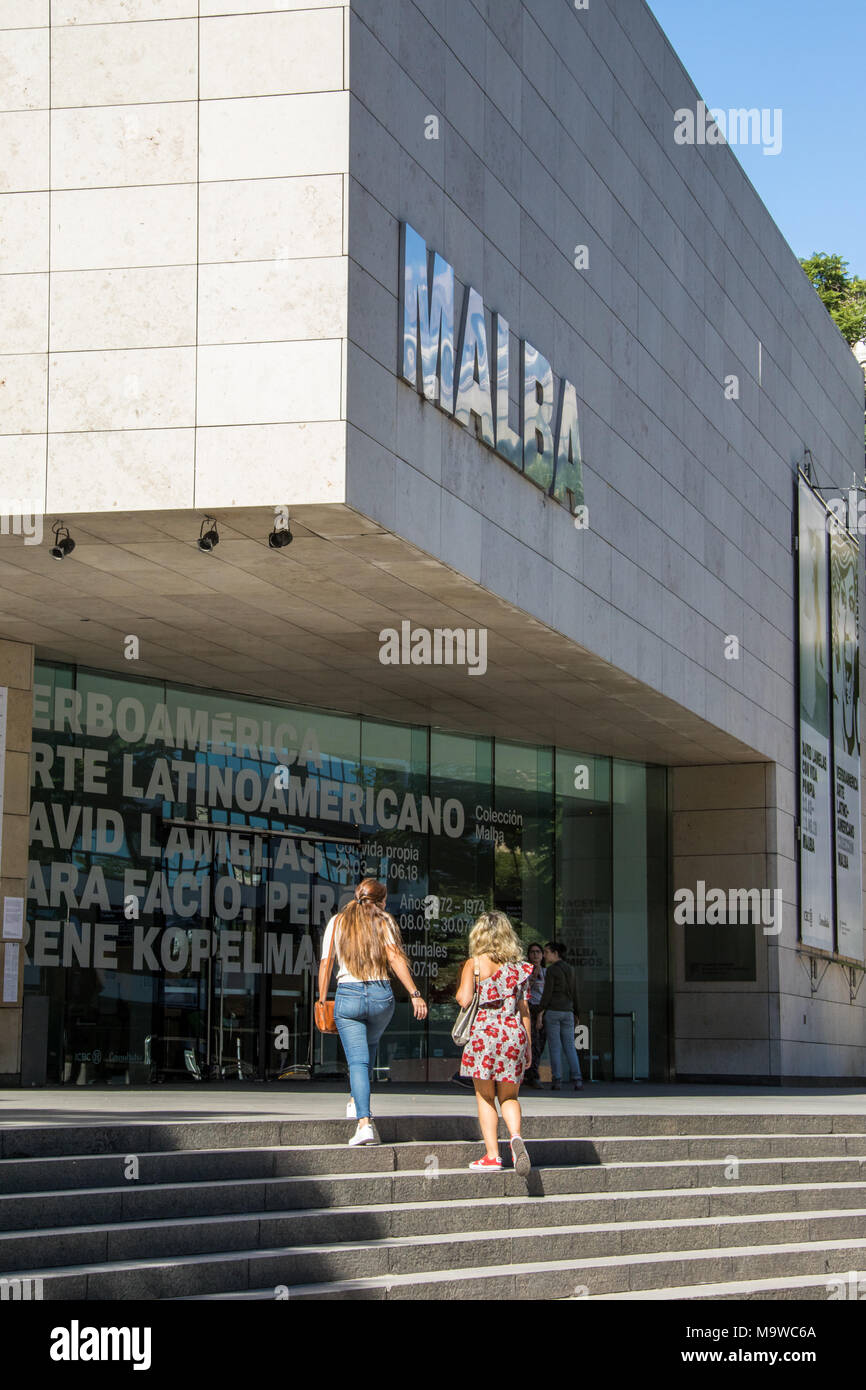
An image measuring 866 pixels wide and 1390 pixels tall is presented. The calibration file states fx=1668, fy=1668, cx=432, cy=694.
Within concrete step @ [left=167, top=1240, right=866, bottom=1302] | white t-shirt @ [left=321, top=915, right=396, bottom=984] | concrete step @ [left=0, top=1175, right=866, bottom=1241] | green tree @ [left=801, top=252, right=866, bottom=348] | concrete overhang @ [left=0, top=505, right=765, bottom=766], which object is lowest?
concrete step @ [left=167, top=1240, right=866, bottom=1302]

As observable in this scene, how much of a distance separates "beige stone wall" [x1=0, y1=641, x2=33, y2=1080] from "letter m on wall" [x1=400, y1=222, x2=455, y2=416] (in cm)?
538

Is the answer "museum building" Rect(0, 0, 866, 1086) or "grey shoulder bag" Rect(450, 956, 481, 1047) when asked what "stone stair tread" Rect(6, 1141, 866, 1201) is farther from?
"museum building" Rect(0, 0, 866, 1086)

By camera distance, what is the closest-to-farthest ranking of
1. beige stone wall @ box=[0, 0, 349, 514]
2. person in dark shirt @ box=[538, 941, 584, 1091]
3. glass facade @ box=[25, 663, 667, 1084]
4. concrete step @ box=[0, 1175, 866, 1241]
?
concrete step @ box=[0, 1175, 866, 1241], beige stone wall @ box=[0, 0, 349, 514], glass facade @ box=[25, 663, 667, 1084], person in dark shirt @ box=[538, 941, 584, 1091]

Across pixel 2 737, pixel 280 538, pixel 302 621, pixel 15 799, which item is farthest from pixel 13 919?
pixel 280 538

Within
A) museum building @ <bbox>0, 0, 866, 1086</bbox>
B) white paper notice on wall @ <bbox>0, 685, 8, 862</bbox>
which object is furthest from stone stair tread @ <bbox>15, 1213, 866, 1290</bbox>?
white paper notice on wall @ <bbox>0, 685, 8, 862</bbox>

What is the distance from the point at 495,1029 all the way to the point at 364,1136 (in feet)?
3.54

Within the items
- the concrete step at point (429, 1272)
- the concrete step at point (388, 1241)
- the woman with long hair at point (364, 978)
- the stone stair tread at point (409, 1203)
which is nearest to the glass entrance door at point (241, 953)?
the woman with long hair at point (364, 978)

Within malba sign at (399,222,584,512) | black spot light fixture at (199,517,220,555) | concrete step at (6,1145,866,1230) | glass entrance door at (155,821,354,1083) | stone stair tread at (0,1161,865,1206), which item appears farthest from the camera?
glass entrance door at (155,821,354,1083)

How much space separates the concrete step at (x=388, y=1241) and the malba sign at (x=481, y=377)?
691 cm

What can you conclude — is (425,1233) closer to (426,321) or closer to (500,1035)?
(500,1035)

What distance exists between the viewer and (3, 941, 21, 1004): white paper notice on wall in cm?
1608

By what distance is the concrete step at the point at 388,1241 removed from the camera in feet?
26.9

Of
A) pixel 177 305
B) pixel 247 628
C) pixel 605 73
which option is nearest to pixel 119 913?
pixel 247 628

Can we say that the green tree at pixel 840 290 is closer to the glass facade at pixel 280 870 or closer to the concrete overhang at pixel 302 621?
the glass facade at pixel 280 870
